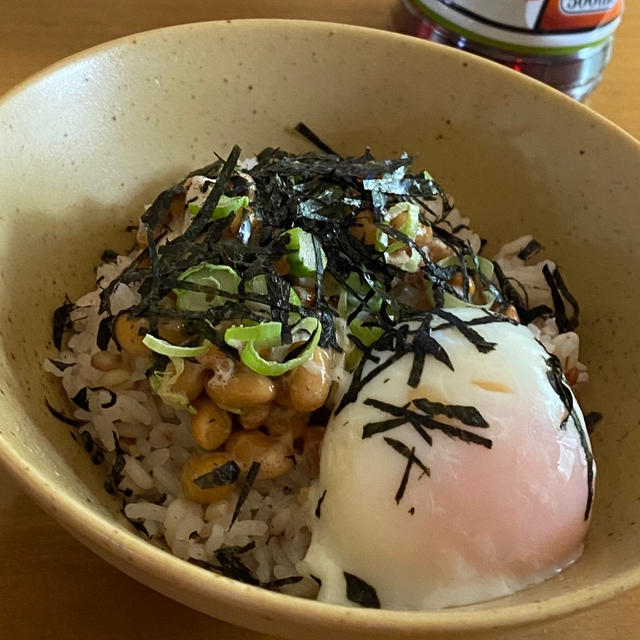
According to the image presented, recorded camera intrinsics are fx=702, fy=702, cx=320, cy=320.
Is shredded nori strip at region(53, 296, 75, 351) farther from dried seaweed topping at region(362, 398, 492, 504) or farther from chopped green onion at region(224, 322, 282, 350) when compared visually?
dried seaweed topping at region(362, 398, 492, 504)

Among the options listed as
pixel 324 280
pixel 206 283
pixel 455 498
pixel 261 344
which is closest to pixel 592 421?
pixel 455 498

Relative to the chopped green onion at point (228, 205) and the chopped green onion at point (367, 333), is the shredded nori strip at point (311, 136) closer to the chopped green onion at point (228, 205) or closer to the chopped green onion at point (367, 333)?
the chopped green onion at point (228, 205)

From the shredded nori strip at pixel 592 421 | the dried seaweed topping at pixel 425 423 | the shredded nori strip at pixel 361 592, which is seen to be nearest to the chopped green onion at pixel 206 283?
the dried seaweed topping at pixel 425 423

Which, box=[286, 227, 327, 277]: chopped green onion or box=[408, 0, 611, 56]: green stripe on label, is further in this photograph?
box=[408, 0, 611, 56]: green stripe on label

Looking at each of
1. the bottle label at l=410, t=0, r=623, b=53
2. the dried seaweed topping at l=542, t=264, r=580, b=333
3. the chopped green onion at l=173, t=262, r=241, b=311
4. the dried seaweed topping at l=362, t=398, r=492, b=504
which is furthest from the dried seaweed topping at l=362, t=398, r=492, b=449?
the bottle label at l=410, t=0, r=623, b=53

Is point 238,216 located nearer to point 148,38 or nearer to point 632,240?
point 148,38

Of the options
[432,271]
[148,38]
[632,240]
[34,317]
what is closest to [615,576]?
[432,271]

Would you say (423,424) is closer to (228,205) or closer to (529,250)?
(228,205)
